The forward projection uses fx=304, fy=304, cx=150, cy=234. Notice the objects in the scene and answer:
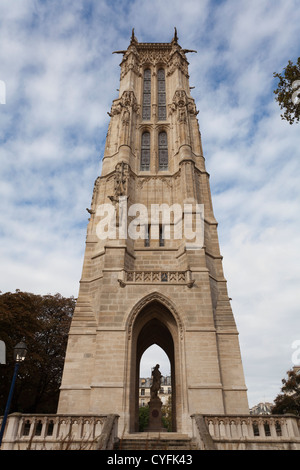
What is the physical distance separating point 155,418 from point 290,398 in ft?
65.5

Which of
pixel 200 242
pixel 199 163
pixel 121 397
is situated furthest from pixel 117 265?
pixel 199 163

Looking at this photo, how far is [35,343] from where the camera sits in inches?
851

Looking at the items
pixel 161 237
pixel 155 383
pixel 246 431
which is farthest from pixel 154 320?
pixel 246 431

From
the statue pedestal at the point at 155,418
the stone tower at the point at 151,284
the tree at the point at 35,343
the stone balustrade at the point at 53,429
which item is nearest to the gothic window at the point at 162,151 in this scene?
the stone tower at the point at 151,284

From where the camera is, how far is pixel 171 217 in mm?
17000

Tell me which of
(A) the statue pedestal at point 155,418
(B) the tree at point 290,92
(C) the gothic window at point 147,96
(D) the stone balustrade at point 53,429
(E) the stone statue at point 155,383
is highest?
(C) the gothic window at point 147,96

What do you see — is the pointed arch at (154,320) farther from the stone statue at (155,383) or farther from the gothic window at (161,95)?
the gothic window at (161,95)

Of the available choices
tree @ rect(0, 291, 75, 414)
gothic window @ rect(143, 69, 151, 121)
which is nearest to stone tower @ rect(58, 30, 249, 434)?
gothic window @ rect(143, 69, 151, 121)

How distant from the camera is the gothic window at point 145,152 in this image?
64.7ft

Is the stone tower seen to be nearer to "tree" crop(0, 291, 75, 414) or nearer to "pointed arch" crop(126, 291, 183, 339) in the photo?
"pointed arch" crop(126, 291, 183, 339)

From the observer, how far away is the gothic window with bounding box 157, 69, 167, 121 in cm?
2233

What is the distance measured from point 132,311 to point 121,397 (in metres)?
3.18

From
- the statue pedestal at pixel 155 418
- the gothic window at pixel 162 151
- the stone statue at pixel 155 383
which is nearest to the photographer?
the statue pedestal at pixel 155 418

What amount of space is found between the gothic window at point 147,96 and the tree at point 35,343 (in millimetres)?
15201
